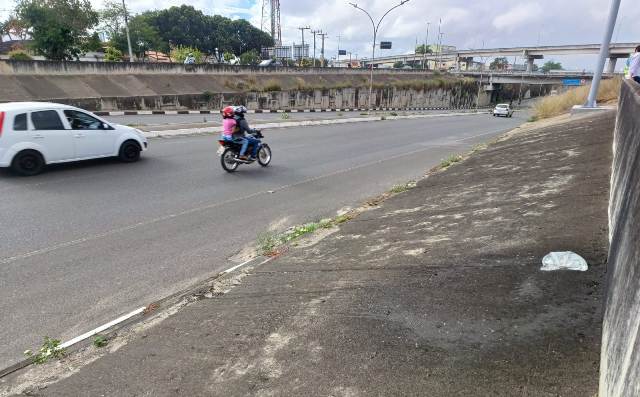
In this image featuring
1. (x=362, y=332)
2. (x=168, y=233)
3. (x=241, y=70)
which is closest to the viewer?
(x=362, y=332)

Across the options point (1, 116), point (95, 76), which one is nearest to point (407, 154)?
point (1, 116)

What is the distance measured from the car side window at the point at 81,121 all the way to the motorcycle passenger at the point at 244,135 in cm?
355

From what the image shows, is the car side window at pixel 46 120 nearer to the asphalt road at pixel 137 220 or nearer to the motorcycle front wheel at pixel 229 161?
the asphalt road at pixel 137 220

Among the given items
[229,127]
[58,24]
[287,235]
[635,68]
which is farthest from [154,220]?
[58,24]

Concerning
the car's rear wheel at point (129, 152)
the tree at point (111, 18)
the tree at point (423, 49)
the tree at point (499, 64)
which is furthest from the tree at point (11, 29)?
the tree at point (499, 64)

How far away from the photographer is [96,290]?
15.6 feet

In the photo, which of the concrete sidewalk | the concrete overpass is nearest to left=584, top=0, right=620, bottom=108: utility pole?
the concrete sidewalk

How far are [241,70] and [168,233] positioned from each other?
47.7 meters

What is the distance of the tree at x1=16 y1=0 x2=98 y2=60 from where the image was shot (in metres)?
43.2

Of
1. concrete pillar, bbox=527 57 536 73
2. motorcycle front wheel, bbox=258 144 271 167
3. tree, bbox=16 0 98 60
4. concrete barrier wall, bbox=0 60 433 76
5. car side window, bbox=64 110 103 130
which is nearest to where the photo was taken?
car side window, bbox=64 110 103 130

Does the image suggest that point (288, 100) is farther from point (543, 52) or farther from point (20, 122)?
point (543, 52)

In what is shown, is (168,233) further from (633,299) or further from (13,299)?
(633,299)

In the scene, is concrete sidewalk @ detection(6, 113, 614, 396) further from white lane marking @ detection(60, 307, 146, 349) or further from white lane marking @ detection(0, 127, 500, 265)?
white lane marking @ detection(0, 127, 500, 265)

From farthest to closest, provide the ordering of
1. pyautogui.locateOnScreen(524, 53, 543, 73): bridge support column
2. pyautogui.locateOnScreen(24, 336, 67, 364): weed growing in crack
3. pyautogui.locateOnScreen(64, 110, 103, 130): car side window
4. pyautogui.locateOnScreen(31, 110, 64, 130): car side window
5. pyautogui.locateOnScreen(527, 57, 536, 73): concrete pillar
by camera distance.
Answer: pyautogui.locateOnScreen(527, 57, 536, 73): concrete pillar, pyautogui.locateOnScreen(524, 53, 543, 73): bridge support column, pyautogui.locateOnScreen(64, 110, 103, 130): car side window, pyautogui.locateOnScreen(31, 110, 64, 130): car side window, pyautogui.locateOnScreen(24, 336, 67, 364): weed growing in crack
